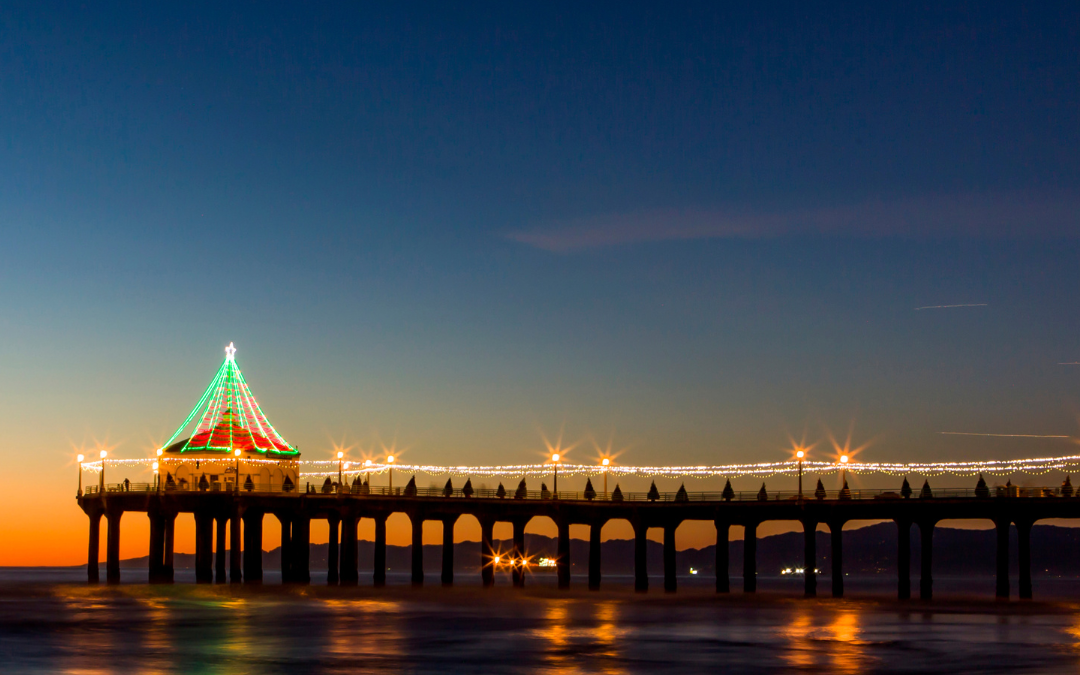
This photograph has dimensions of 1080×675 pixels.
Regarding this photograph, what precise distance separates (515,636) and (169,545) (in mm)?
50076

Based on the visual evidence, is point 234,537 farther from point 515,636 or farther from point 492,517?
point 515,636

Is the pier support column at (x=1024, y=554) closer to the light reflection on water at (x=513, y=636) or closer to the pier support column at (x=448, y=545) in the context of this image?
the light reflection on water at (x=513, y=636)

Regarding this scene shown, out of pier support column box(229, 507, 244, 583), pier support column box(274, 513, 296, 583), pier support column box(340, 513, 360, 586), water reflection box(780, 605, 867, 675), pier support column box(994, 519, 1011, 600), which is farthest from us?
pier support column box(274, 513, 296, 583)

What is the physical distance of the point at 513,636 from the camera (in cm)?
5303

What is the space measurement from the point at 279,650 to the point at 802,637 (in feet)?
67.7

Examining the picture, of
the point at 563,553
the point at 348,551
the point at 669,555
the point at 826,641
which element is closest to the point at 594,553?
the point at 563,553

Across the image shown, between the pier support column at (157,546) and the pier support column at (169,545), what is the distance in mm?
254

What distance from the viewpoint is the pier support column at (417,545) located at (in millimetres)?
96125

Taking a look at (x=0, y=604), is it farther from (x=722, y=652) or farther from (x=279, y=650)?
(x=722, y=652)

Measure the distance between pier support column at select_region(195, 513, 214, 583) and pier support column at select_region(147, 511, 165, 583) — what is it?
2876 mm

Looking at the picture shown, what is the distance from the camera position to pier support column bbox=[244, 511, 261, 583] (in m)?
100

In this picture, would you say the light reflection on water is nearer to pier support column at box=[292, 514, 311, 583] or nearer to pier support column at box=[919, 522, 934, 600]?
pier support column at box=[919, 522, 934, 600]

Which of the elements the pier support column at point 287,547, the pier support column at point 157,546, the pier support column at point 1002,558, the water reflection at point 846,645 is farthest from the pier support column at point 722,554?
the pier support column at point 157,546

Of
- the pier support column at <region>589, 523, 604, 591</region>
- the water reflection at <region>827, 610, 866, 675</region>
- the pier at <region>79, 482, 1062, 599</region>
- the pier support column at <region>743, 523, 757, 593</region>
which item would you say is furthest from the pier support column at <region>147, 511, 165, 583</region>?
the water reflection at <region>827, 610, 866, 675</region>
